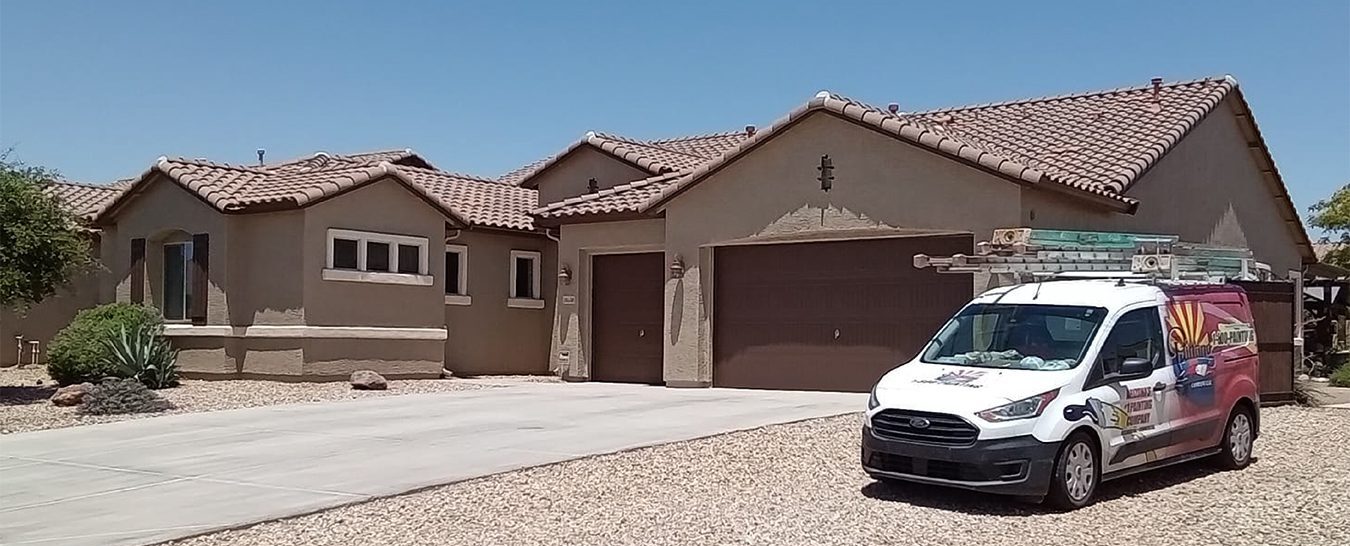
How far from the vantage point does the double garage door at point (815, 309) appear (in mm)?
16859

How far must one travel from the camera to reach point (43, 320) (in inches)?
923

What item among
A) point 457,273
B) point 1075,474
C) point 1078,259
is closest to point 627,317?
point 457,273

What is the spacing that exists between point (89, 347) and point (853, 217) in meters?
10.9

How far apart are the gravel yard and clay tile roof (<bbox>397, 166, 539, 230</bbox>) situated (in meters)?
11.7

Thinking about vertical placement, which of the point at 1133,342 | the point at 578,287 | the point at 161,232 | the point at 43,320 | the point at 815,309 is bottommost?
the point at 43,320

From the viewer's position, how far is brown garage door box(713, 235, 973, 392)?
55.2ft

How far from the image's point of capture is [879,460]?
9.62 metres

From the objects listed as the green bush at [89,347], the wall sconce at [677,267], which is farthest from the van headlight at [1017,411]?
the green bush at [89,347]

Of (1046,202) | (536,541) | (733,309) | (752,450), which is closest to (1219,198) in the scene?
(1046,202)

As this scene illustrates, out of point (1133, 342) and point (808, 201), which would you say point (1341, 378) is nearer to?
point (808, 201)

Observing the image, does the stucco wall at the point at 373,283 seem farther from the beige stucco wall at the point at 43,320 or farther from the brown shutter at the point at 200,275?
the beige stucco wall at the point at 43,320

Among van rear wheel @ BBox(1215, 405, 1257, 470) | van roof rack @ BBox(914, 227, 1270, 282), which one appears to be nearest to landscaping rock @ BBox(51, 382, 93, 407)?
van roof rack @ BBox(914, 227, 1270, 282)

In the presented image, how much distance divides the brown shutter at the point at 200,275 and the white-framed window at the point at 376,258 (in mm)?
2013

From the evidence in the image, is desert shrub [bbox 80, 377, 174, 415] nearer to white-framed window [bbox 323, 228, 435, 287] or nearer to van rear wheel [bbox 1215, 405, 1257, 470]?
white-framed window [bbox 323, 228, 435, 287]
